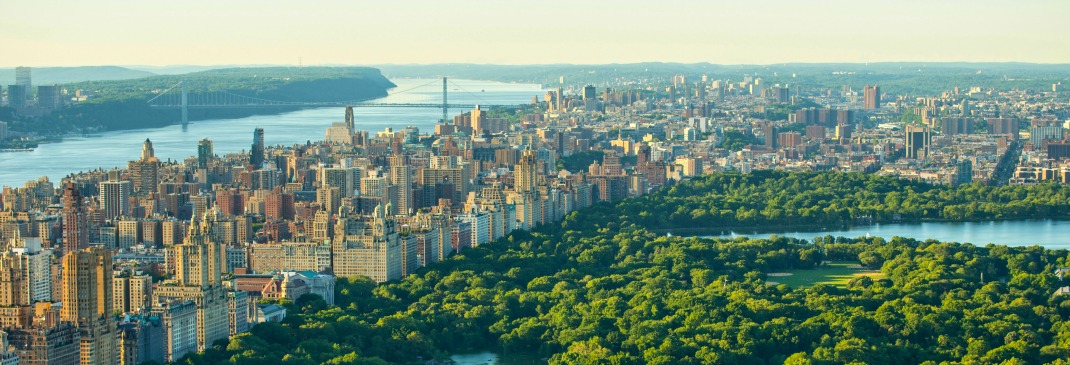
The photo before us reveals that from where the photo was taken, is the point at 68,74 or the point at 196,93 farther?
the point at 68,74

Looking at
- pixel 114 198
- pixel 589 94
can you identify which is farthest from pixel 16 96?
pixel 114 198

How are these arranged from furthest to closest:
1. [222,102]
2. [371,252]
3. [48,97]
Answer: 1. [222,102]
2. [48,97]
3. [371,252]

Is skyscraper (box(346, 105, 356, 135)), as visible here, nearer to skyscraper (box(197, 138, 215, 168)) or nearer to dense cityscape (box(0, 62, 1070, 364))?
dense cityscape (box(0, 62, 1070, 364))

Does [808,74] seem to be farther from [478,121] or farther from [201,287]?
[201,287]

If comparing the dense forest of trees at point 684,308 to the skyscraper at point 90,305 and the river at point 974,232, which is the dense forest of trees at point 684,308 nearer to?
the skyscraper at point 90,305

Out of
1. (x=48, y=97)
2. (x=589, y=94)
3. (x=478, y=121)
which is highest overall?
(x=48, y=97)

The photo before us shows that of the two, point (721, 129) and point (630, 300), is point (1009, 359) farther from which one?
point (721, 129)

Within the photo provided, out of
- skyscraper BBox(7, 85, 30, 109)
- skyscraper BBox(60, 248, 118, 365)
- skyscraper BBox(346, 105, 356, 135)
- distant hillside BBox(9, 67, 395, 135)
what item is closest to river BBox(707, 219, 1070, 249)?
skyscraper BBox(60, 248, 118, 365)
